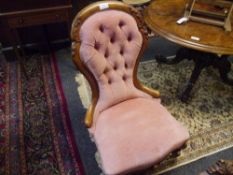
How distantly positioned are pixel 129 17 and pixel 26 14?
1.03 metres

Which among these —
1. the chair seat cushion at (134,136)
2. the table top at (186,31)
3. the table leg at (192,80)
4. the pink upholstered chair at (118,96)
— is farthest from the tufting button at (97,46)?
the table leg at (192,80)

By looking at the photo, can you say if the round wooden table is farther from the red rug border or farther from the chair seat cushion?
the red rug border

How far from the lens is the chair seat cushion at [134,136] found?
3.59 feet

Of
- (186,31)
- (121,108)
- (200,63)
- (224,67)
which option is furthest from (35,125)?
(224,67)

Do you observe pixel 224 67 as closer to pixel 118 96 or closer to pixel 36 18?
pixel 118 96

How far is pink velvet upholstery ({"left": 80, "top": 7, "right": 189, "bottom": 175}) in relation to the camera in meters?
1.11

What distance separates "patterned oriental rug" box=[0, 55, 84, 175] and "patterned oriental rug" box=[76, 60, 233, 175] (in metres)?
0.24

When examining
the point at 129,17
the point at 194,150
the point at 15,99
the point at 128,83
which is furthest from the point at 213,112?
the point at 15,99

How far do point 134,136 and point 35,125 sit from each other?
981mm

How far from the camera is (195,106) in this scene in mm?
1953

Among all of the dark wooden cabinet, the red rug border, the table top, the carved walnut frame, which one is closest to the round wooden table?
the table top

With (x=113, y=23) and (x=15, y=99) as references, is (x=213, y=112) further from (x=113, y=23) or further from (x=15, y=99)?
(x=15, y=99)

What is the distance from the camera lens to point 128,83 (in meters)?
1.36

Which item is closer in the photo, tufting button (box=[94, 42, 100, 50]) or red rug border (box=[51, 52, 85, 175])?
tufting button (box=[94, 42, 100, 50])
